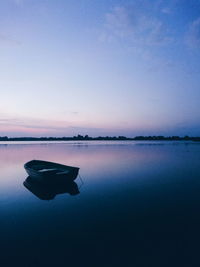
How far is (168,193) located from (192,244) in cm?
821

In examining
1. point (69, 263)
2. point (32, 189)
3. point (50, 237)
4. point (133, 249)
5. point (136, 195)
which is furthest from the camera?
point (32, 189)

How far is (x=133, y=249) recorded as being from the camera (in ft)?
24.5

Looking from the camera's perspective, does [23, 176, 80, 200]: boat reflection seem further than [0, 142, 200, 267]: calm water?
Yes

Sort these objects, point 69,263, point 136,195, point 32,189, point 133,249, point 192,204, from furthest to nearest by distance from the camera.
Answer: point 32,189 → point 136,195 → point 192,204 → point 133,249 → point 69,263

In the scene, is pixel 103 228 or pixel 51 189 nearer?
pixel 103 228

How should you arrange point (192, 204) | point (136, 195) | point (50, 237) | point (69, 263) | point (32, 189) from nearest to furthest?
point (69, 263) < point (50, 237) < point (192, 204) < point (136, 195) < point (32, 189)

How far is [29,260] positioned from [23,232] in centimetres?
245

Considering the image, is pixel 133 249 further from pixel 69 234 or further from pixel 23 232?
pixel 23 232

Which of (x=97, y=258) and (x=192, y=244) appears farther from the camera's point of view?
(x=192, y=244)

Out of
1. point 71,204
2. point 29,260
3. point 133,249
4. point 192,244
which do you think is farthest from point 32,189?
point 192,244

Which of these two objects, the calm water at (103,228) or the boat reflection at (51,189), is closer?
the calm water at (103,228)

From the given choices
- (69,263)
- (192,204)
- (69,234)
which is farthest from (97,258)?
(192,204)

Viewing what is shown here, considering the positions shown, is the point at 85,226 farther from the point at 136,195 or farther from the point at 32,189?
the point at 32,189

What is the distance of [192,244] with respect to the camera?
25.4 feet
